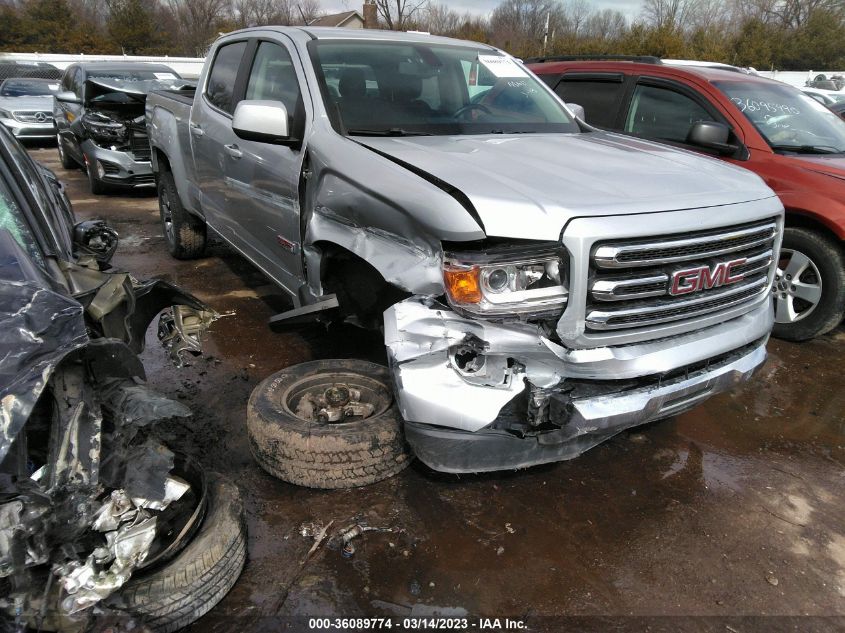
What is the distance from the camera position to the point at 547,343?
7.49 feet

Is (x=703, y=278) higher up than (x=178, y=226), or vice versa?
(x=703, y=278)

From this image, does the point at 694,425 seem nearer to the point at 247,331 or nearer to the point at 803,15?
the point at 247,331

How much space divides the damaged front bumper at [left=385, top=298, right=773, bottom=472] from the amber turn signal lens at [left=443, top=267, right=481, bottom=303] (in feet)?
0.24

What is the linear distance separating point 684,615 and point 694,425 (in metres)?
1.54

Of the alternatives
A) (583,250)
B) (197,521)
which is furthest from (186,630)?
(583,250)

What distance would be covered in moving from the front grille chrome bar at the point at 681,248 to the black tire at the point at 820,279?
2107 millimetres

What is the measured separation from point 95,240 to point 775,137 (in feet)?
16.1

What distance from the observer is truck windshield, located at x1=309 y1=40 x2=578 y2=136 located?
329 centimetres

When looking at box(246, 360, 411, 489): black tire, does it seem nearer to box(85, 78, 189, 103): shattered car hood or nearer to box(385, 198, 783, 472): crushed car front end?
box(385, 198, 783, 472): crushed car front end

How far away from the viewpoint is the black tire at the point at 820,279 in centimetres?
452

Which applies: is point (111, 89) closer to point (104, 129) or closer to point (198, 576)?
point (104, 129)

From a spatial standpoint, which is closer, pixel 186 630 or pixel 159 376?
pixel 186 630

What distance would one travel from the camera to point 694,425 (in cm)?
359

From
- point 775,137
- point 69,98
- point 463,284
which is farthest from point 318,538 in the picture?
point 69,98
